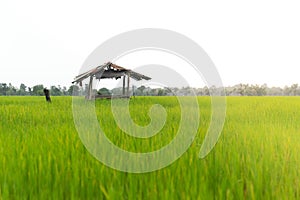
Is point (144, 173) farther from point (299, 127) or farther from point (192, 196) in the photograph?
point (299, 127)

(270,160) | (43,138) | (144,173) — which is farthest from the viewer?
(43,138)

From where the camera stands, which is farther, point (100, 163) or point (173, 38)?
point (173, 38)

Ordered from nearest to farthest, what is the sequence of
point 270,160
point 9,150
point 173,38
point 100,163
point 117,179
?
point 117,179 < point 100,163 < point 270,160 < point 9,150 < point 173,38

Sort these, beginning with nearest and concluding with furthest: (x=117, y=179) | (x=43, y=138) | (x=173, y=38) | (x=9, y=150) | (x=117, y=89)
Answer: (x=117, y=179)
(x=9, y=150)
(x=43, y=138)
(x=173, y=38)
(x=117, y=89)

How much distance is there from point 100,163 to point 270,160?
1.17 m

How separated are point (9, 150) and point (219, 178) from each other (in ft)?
5.57

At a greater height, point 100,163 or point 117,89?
point 117,89

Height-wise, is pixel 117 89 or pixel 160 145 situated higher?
pixel 117 89

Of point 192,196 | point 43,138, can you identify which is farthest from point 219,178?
point 43,138

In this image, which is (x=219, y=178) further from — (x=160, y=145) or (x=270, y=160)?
(x=160, y=145)

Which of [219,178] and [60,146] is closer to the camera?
[219,178]

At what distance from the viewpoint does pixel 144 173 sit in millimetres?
1761

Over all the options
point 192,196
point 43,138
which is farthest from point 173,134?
point 192,196

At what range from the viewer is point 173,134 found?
2.98m
